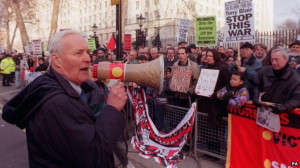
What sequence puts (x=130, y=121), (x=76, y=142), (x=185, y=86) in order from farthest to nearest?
(x=130, y=121) < (x=185, y=86) < (x=76, y=142)

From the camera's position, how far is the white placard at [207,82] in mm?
4250

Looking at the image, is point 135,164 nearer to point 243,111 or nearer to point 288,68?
point 243,111

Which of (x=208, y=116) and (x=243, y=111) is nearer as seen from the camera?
(x=243, y=111)

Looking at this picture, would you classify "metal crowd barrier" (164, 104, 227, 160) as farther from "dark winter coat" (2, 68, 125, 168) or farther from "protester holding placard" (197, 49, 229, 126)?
"dark winter coat" (2, 68, 125, 168)

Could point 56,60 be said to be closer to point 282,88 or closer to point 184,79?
point 282,88

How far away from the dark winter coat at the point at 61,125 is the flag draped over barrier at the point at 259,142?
102 inches

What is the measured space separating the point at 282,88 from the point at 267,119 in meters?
0.50

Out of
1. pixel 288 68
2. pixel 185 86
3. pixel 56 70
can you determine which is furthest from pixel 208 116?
pixel 56 70

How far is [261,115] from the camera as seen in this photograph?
350cm

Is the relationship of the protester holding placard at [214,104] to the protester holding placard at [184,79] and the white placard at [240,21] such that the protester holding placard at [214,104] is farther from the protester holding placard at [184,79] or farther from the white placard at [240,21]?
the white placard at [240,21]

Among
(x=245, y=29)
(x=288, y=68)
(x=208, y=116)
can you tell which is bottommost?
(x=208, y=116)

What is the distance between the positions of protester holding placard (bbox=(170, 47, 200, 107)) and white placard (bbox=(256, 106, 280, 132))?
4.24ft

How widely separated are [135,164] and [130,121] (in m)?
1.83

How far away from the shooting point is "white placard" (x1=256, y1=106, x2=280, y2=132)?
3.29m
